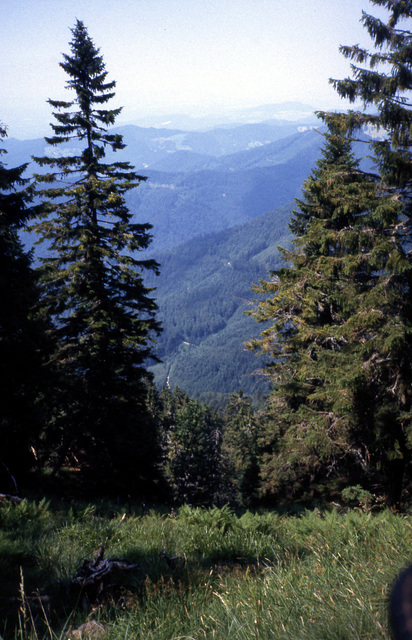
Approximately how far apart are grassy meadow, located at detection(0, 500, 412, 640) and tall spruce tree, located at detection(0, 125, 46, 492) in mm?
4073

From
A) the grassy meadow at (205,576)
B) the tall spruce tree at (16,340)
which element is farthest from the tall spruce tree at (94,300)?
the grassy meadow at (205,576)

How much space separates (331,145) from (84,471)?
13.6 m

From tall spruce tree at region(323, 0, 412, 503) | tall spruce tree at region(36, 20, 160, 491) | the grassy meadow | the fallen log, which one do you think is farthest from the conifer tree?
the fallen log

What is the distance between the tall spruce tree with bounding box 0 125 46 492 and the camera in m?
9.05

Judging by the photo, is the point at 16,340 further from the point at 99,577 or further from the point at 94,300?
the point at 99,577

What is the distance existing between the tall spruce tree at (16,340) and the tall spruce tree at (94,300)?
234 centimetres

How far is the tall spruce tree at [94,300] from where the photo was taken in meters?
12.6

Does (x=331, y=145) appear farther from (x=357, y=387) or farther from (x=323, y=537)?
(x=323, y=537)

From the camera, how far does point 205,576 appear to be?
11.4 feet

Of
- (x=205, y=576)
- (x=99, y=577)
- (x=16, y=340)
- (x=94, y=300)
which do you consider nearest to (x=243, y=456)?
(x=94, y=300)

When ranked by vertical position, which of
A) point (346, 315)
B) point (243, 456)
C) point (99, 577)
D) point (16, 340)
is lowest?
point (243, 456)

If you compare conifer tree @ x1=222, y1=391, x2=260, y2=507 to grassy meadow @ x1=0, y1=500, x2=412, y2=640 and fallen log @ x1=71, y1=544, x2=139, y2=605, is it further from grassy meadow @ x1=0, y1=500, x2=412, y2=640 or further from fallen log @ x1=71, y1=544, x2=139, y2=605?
fallen log @ x1=71, y1=544, x2=139, y2=605

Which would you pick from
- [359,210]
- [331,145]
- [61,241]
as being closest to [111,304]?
[61,241]

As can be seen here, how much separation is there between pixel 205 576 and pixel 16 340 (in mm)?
7643
